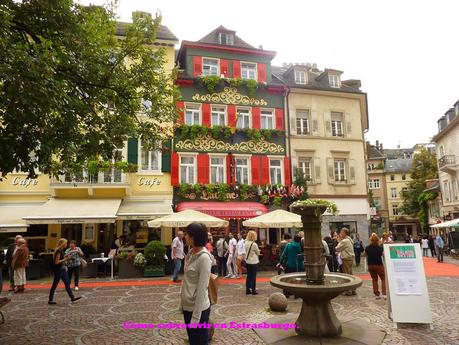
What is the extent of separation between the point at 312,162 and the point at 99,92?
16498 mm

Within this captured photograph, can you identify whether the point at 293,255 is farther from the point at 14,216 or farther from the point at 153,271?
the point at 14,216

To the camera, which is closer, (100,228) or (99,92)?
(99,92)

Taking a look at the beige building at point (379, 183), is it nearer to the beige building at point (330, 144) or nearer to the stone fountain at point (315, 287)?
the beige building at point (330, 144)

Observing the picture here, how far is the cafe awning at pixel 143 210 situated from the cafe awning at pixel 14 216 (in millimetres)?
4270

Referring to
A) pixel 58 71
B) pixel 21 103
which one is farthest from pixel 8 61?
pixel 58 71

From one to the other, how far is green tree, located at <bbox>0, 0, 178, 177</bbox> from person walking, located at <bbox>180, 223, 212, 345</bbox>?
14.0 feet

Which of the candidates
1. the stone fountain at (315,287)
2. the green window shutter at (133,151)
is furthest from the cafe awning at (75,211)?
the stone fountain at (315,287)

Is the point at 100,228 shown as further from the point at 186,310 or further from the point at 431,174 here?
the point at 431,174

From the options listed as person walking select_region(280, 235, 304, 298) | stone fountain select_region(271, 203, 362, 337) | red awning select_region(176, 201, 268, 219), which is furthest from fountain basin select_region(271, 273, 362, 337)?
red awning select_region(176, 201, 268, 219)

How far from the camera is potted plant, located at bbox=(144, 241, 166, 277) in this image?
1466cm

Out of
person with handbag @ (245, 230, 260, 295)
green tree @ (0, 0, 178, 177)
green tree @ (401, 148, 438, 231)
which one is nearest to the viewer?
green tree @ (0, 0, 178, 177)

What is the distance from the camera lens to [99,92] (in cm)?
902

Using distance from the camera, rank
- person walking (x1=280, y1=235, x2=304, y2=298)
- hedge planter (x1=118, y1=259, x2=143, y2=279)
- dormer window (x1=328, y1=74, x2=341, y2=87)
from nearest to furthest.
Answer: person walking (x1=280, y1=235, x2=304, y2=298) < hedge planter (x1=118, y1=259, x2=143, y2=279) < dormer window (x1=328, y1=74, x2=341, y2=87)

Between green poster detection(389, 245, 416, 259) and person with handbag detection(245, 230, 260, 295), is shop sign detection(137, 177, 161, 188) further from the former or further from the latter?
green poster detection(389, 245, 416, 259)
